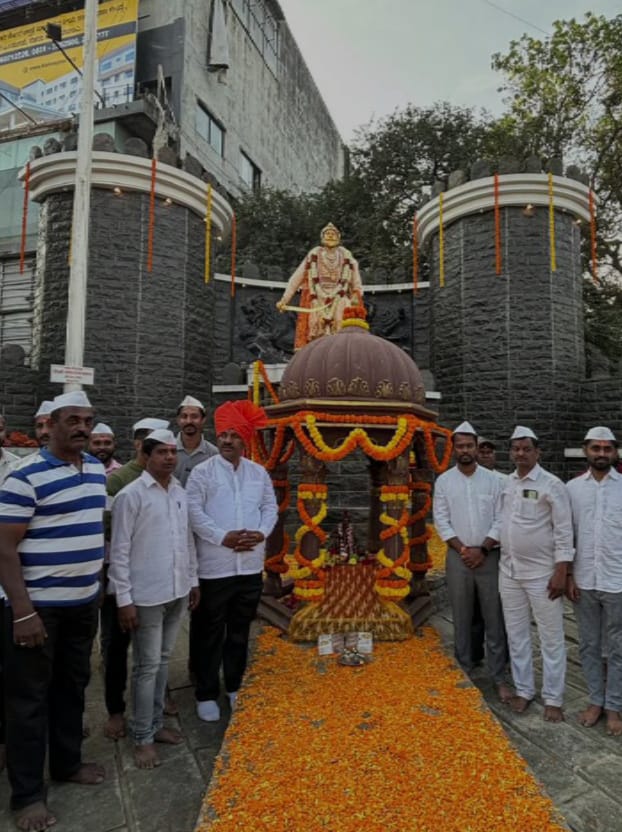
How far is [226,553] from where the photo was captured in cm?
353

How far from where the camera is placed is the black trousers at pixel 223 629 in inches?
138

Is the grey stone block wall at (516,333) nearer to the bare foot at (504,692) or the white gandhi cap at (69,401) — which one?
the bare foot at (504,692)

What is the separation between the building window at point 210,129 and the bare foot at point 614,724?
22.5 m

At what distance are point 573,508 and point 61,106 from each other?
73.7 ft

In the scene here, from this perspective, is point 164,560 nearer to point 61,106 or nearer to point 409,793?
point 409,793

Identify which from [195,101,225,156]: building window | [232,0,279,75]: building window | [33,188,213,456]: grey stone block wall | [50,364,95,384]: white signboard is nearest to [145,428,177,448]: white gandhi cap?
[50,364,95,384]: white signboard

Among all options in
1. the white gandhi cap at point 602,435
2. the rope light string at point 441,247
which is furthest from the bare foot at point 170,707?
the rope light string at point 441,247

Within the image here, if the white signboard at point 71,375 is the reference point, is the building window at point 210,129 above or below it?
above

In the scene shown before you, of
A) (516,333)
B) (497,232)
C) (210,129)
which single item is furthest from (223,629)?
(210,129)

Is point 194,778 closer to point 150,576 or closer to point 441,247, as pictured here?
point 150,576

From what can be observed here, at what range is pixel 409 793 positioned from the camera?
241 cm

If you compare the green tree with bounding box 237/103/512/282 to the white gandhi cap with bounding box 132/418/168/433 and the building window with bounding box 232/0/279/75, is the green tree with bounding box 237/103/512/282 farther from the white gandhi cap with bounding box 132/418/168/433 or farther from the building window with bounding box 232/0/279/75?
the white gandhi cap with bounding box 132/418/168/433

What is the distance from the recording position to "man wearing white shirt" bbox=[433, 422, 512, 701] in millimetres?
4043

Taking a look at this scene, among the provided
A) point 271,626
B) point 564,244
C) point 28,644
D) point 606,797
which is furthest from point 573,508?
point 564,244
